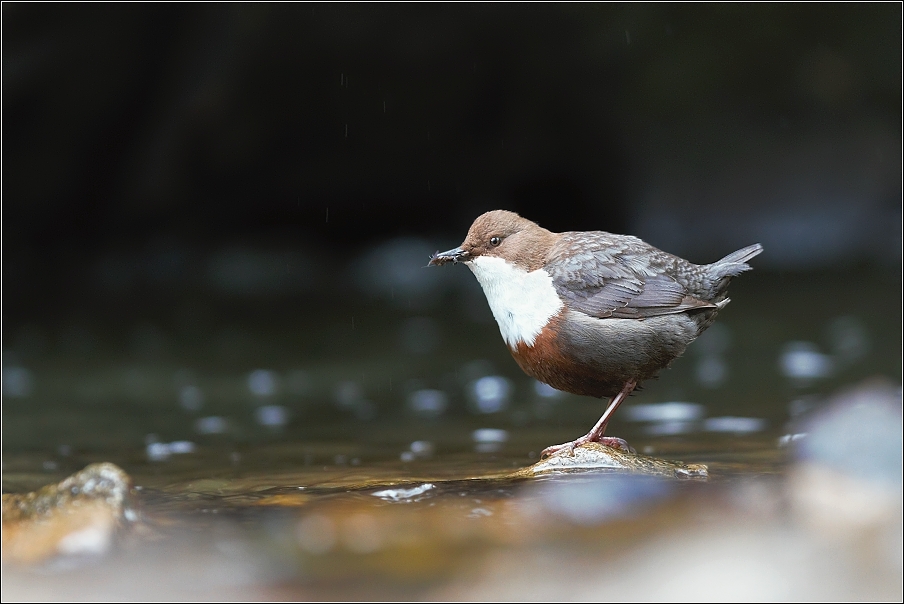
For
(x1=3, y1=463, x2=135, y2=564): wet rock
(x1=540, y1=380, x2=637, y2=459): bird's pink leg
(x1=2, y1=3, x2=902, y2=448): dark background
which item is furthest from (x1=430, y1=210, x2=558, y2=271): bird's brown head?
(x1=2, y1=3, x2=902, y2=448): dark background

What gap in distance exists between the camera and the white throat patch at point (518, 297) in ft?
12.0

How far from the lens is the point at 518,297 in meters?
3.73

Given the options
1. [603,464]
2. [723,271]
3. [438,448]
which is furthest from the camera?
[438,448]

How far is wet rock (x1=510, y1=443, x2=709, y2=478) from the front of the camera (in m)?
3.33

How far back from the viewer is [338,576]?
7.75 ft

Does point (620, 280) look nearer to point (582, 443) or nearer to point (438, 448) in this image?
point (582, 443)

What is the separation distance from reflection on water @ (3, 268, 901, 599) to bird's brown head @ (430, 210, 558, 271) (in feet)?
2.79

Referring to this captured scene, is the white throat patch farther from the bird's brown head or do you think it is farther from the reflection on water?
the reflection on water

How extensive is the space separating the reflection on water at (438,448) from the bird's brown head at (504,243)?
2.79 ft

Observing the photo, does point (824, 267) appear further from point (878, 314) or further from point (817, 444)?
point (817, 444)

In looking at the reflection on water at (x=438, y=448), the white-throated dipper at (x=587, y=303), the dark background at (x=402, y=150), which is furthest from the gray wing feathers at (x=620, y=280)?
the dark background at (x=402, y=150)

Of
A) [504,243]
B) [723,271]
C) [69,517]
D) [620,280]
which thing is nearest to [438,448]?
[504,243]

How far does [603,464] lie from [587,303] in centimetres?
63

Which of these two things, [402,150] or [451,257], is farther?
[402,150]
